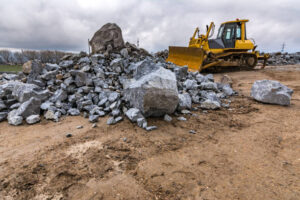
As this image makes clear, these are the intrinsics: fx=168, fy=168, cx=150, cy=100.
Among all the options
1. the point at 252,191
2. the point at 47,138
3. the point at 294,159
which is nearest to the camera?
the point at 252,191

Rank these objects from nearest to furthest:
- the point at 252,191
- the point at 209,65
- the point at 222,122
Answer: the point at 252,191 < the point at 222,122 < the point at 209,65

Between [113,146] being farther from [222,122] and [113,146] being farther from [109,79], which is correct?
[109,79]

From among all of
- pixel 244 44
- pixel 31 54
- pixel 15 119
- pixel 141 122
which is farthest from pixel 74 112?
pixel 31 54

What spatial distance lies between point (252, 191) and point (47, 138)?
2.98 meters

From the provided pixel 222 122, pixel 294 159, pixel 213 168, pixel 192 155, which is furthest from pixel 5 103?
pixel 294 159

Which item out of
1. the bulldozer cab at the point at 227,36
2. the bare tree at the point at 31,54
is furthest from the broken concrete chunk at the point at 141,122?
the bare tree at the point at 31,54

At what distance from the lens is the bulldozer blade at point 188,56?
9.09 meters

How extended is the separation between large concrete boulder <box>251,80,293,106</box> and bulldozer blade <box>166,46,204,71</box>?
4.67m

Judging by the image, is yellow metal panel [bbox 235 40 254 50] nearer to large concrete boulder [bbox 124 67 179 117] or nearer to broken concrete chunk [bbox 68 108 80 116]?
large concrete boulder [bbox 124 67 179 117]

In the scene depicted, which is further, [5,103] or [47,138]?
[5,103]

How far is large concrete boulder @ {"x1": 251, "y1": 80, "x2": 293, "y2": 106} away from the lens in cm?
425

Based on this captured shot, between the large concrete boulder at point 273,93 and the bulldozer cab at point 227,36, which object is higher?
the bulldozer cab at point 227,36

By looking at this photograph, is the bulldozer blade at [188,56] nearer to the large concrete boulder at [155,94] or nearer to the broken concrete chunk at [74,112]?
the large concrete boulder at [155,94]

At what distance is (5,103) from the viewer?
4.02 meters
